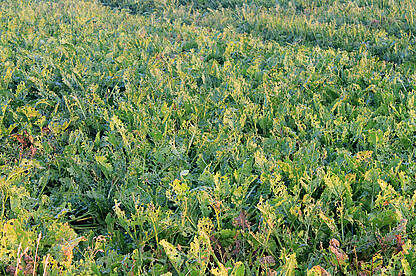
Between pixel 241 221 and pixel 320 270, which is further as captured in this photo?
pixel 241 221

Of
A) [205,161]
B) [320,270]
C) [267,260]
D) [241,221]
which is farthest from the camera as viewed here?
[205,161]

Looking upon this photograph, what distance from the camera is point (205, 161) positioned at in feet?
10.3

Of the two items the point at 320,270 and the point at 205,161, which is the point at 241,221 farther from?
the point at 205,161

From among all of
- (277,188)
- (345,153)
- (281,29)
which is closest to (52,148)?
(277,188)

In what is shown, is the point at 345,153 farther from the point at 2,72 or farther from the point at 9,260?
the point at 2,72

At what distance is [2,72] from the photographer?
15.4 ft

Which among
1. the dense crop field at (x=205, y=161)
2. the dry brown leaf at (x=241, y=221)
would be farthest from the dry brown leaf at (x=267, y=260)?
the dry brown leaf at (x=241, y=221)

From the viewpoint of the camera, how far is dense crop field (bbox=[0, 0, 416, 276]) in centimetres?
229

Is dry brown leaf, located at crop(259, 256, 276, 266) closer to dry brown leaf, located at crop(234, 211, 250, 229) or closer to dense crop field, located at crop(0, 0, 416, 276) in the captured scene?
dense crop field, located at crop(0, 0, 416, 276)

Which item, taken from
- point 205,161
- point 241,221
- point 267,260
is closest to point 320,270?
point 267,260

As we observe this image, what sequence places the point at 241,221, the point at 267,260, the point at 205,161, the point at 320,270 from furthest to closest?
1. the point at 205,161
2. the point at 241,221
3. the point at 267,260
4. the point at 320,270

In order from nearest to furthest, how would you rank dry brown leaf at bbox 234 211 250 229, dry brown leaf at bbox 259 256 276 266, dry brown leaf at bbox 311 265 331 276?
dry brown leaf at bbox 311 265 331 276 < dry brown leaf at bbox 259 256 276 266 < dry brown leaf at bbox 234 211 250 229

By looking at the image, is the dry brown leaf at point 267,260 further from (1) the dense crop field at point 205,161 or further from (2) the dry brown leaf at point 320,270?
(2) the dry brown leaf at point 320,270

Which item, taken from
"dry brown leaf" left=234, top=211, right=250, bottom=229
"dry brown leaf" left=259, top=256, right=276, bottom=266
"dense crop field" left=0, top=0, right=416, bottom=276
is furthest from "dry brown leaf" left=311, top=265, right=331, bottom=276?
"dry brown leaf" left=234, top=211, right=250, bottom=229
